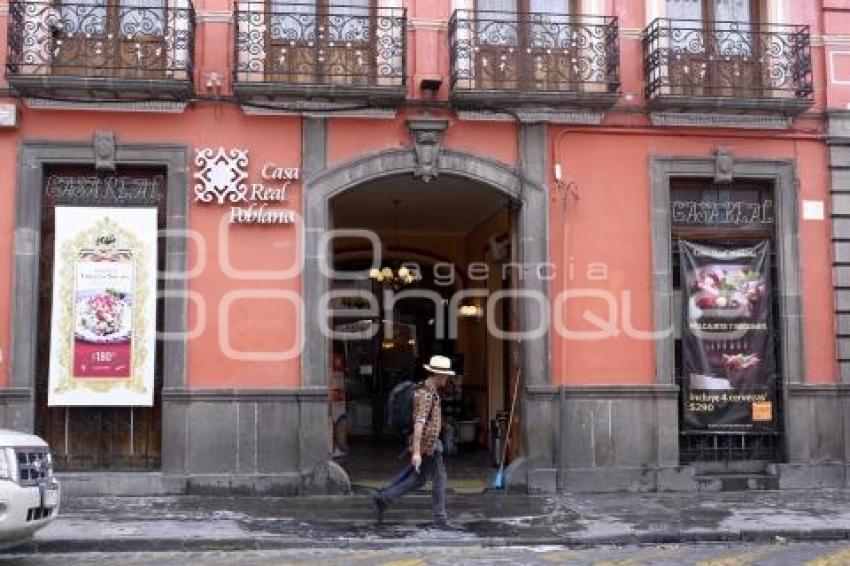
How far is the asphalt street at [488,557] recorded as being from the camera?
905 cm

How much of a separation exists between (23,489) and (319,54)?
6898 millimetres

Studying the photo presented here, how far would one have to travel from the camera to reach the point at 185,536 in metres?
9.71

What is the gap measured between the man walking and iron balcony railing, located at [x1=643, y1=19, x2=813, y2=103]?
537 centimetres

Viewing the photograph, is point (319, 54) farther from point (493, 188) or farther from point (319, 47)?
point (493, 188)

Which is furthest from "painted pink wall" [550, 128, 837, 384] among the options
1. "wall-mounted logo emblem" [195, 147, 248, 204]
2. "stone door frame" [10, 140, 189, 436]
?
"stone door frame" [10, 140, 189, 436]

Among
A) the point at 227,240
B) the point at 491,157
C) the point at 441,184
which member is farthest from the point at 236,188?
the point at 491,157

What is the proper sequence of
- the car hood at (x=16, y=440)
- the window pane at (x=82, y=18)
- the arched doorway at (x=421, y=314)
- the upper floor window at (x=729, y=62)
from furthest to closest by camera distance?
the arched doorway at (x=421, y=314) → the upper floor window at (x=729, y=62) → the window pane at (x=82, y=18) → the car hood at (x=16, y=440)

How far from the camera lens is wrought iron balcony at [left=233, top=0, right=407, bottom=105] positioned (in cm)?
1255

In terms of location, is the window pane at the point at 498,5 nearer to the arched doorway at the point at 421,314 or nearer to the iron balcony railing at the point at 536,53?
the iron balcony railing at the point at 536,53

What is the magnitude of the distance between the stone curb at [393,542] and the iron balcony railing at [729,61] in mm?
5893

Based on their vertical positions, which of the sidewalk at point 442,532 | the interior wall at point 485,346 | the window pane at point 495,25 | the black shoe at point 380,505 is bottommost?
the sidewalk at point 442,532

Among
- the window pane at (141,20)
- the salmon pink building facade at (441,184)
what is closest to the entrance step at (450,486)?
the salmon pink building facade at (441,184)

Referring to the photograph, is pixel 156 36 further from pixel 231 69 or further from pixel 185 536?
pixel 185 536

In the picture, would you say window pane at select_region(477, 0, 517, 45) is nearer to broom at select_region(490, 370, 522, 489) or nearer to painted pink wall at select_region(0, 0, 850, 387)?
painted pink wall at select_region(0, 0, 850, 387)
